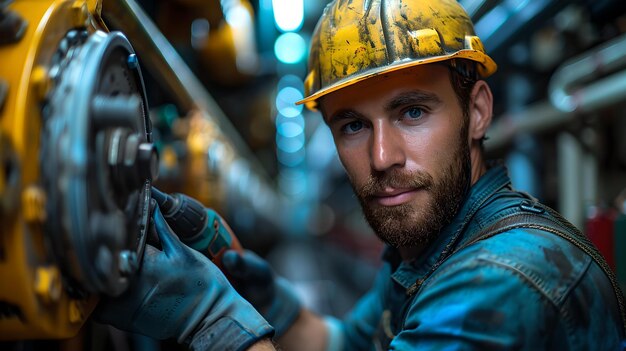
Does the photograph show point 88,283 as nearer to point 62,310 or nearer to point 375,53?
point 62,310

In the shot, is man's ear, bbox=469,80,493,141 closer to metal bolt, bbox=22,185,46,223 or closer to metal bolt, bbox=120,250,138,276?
metal bolt, bbox=120,250,138,276

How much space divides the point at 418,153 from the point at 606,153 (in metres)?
2.03

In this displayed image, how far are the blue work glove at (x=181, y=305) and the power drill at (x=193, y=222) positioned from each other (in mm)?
78

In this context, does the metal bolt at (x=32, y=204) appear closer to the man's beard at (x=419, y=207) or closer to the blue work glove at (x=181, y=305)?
the blue work glove at (x=181, y=305)

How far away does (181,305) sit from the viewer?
1.02m

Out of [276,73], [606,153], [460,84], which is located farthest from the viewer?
[276,73]

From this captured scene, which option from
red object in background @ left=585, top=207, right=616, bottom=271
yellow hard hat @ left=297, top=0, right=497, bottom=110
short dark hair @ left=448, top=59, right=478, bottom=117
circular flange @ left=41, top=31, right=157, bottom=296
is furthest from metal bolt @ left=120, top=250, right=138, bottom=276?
red object in background @ left=585, top=207, right=616, bottom=271

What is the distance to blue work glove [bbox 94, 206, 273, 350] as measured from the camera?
0.97 meters

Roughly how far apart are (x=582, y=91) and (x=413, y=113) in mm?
1272

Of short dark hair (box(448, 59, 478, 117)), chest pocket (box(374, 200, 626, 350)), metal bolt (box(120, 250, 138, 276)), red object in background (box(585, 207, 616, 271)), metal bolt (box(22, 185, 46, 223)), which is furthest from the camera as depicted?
red object in background (box(585, 207, 616, 271))

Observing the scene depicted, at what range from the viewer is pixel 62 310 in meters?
0.77

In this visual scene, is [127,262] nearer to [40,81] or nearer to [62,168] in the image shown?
[62,168]

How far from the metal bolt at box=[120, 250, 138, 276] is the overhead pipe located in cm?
179

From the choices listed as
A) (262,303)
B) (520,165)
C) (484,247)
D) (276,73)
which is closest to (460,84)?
(484,247)
